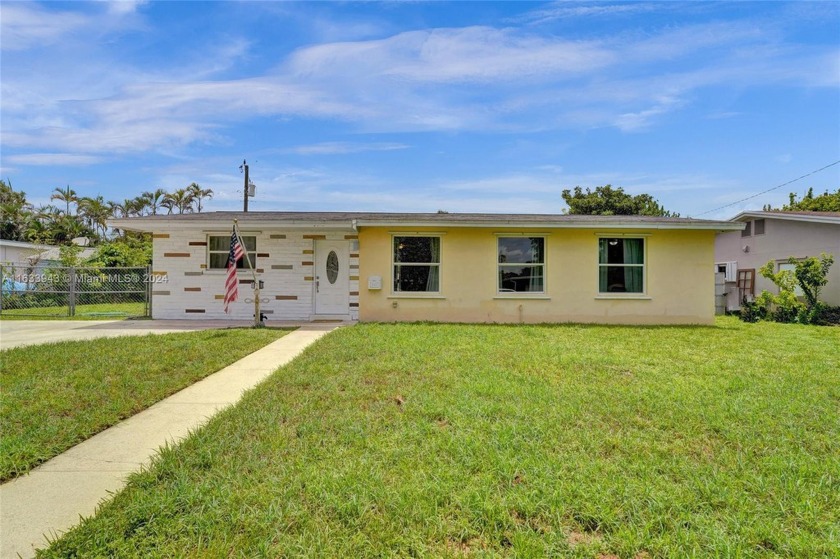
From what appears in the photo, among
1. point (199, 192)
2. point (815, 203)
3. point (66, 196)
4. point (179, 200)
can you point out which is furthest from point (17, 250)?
point (815, 203)

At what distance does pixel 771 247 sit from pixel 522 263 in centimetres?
1107

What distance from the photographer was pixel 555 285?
11.3 metres

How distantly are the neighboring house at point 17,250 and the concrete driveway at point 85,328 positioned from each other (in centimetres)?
1482

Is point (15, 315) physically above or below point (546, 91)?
below

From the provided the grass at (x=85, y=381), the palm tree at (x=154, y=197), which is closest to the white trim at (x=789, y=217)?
the grass at (x=85, y=381)

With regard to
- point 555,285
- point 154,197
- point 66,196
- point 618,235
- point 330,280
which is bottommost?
point 555,285

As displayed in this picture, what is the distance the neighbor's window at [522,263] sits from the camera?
1139 cm

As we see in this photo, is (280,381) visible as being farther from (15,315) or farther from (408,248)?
(15,315)

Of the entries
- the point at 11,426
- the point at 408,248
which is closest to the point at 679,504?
the point at 11,426

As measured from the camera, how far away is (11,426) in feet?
11.8

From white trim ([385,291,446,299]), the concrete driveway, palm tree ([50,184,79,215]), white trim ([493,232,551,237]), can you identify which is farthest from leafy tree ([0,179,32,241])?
white trim ([493,232,551,237])

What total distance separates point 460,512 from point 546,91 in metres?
12.8

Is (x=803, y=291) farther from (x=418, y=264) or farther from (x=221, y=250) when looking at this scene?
(x=221, y=250)

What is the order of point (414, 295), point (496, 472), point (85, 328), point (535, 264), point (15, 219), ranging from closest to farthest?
A: 1. point (496, 472)
2. point (85, 328)
3. point (414, 295)
4. point (535, 264)
5. point (15, 219)
